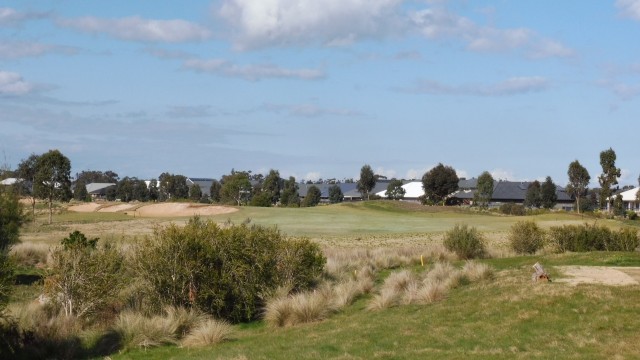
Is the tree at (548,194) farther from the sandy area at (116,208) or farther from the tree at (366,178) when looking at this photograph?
the sandy area at (116,208)

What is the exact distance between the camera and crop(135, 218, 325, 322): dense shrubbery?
69.3ft

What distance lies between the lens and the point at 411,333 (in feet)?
50.2

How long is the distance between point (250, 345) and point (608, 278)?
9.01 m

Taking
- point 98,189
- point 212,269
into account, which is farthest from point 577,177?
point 98,189

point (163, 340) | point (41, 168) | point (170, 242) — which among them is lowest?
point (163, 340)

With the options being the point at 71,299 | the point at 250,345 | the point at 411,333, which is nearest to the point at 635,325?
the point at 411,333

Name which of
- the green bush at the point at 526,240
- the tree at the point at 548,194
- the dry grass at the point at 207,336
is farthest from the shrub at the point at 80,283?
the tree at the point at 548,194

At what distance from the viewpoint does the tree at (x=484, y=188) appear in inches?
4439

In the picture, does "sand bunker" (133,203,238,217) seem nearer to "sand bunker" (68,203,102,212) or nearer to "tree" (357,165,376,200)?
"sand bunker" (68,203,102,212)

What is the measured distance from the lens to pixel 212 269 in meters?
21.7

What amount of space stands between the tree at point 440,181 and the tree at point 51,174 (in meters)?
57.4

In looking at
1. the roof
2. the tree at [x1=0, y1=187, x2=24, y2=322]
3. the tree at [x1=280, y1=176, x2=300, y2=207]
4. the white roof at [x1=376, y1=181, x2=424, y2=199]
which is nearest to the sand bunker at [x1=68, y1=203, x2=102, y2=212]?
the tree at [x1=280, y1=176, x2=300, y2=207]

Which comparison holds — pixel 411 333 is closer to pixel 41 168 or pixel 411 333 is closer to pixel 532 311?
pixel 532 311

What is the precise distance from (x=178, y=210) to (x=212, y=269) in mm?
67501
